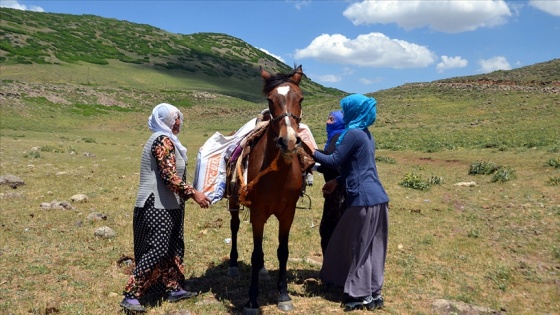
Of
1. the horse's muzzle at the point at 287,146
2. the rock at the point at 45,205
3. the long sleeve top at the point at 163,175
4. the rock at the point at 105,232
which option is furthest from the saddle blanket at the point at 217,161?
the rock at the point at 45,205

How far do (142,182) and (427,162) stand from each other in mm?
14751

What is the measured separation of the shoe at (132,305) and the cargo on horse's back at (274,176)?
114cm

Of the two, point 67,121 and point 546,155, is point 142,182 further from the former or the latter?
point 67,121

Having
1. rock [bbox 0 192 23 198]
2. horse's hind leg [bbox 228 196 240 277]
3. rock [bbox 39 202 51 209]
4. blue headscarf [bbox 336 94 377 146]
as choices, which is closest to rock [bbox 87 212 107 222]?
rock [bbox 39 202 51 209]

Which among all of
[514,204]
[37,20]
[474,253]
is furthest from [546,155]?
[37,20]

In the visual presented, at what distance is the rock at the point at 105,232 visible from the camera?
7.55 meters

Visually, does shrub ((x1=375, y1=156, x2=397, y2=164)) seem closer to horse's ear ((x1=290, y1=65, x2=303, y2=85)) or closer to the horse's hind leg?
the horse's hind leg

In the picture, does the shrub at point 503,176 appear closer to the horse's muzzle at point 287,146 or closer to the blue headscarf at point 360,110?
the blue headscarf at point 360,110

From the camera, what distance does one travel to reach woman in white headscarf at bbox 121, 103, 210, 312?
467 centimetres

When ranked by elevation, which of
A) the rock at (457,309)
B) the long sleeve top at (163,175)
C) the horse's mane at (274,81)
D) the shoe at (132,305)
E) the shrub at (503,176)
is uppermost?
the horse's mane at (274,81)

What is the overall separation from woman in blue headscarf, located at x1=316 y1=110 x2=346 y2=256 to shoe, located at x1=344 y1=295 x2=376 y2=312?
1.11 metres

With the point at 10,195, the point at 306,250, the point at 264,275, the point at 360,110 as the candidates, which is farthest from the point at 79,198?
the point at 360,110

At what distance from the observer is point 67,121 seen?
113ft

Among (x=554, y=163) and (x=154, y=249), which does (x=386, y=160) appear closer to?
(x=554, y=163)
